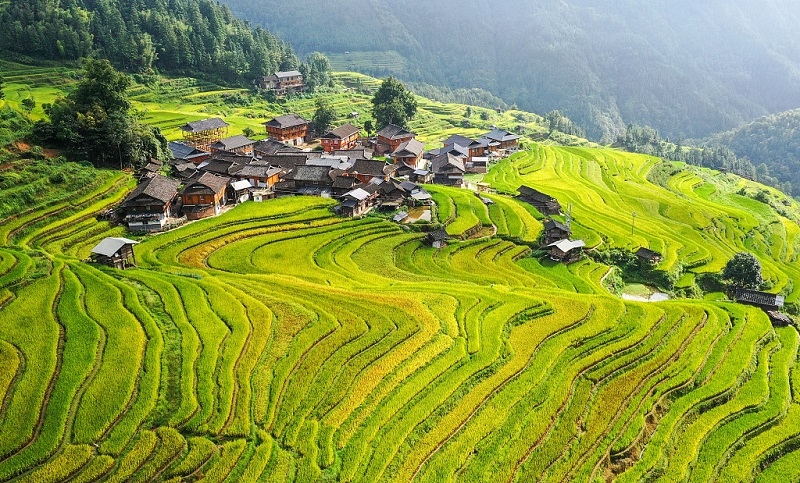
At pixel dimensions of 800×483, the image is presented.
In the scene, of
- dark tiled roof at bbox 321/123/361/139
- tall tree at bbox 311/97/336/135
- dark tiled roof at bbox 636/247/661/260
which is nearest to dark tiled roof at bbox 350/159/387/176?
dark tiled roof at bbox 321/123/361/139

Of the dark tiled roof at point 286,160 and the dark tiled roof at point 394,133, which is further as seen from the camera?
the dark tiled roof at point 394,133

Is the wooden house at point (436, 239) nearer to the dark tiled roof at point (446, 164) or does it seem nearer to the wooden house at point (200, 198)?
the wooden house at point (200, 198)

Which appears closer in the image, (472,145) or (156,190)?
(156,190)

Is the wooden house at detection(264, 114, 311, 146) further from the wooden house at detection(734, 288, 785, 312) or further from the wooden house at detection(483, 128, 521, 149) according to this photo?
the wooden house at detection(734, 288, 785, 312)

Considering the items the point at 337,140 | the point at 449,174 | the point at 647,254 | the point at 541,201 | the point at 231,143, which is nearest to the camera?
the point at 647,254

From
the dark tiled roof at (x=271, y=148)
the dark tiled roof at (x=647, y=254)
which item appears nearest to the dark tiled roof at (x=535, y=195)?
the dark tiled roof at (x=647, y=254)

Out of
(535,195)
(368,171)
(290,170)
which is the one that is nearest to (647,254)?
(535,195)

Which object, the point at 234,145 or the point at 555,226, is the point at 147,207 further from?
the point at 555,226
